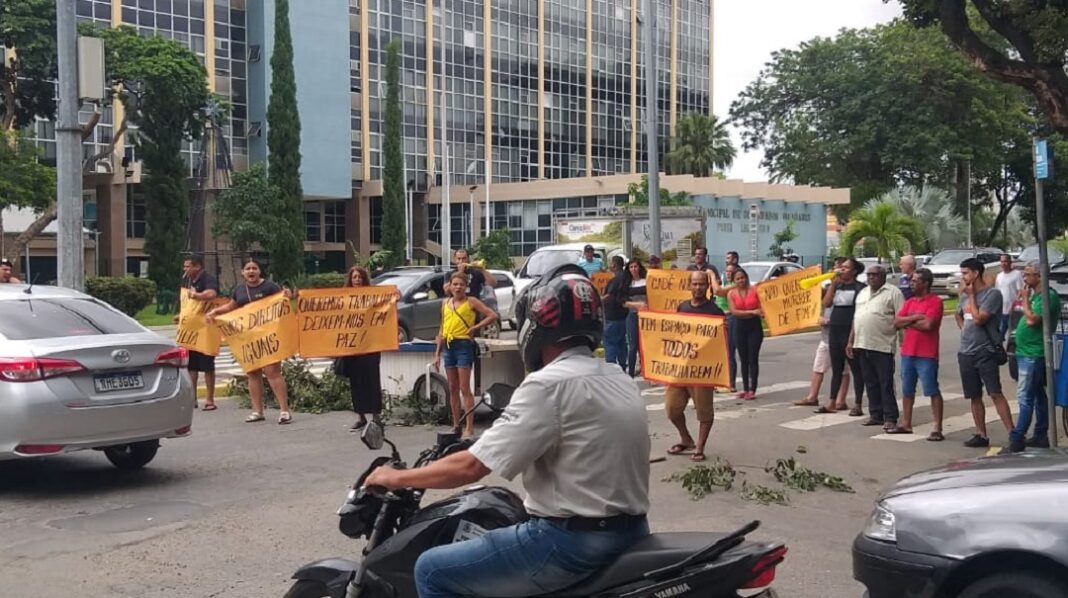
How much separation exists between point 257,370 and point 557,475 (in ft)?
30.4

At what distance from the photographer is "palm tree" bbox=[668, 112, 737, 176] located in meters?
70.6

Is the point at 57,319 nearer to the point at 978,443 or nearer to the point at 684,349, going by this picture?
the point at 684,349

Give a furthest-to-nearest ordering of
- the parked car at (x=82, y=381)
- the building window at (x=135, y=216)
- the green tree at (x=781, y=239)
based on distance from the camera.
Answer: the building window at (x=135, y=216) < the green tree at (x=781, y=239) < the parked car at (x=82, y=381)

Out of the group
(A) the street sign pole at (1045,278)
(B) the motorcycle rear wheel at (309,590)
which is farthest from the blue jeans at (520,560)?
(A) the street sign pole at (1045,278)

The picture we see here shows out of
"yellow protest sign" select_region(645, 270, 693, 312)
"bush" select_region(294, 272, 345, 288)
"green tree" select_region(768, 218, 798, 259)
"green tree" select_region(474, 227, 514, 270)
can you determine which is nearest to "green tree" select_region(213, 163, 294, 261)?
"green tree" select_region(474, 227, 514, 270)

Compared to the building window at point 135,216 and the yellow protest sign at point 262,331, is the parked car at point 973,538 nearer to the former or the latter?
the yellow protest sign at point 262,331

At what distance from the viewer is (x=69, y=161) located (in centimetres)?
1377

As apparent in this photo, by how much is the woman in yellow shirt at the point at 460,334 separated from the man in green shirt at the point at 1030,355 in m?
5.05

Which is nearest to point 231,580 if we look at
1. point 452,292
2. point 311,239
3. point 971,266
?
point 452,292

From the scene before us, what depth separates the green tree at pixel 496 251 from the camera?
154ft

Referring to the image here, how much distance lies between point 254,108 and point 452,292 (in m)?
50.3

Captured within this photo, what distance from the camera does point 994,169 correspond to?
5350 centimetres

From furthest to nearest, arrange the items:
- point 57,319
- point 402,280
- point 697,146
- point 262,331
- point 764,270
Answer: point 697,146
point 764,270
point 402,280
point 262,331
point 57,319

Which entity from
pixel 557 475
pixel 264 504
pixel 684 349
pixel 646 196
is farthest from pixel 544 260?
pixel 557 475
